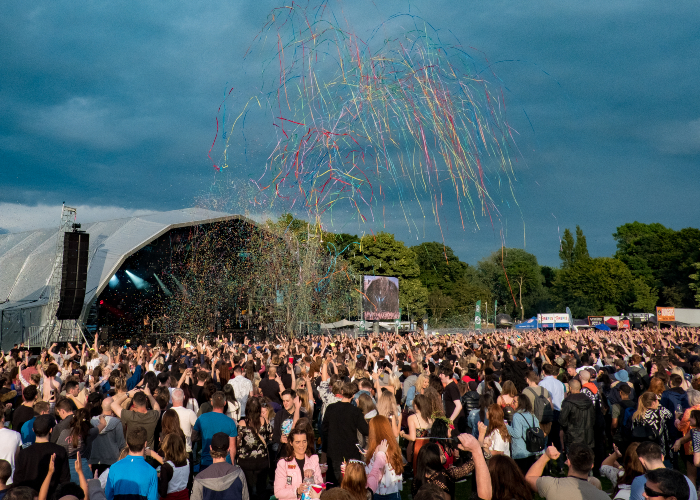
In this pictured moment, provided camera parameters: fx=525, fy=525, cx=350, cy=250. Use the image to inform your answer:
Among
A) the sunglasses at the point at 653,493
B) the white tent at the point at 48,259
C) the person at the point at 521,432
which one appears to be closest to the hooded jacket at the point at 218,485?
the sunglasses at the point at 653,493

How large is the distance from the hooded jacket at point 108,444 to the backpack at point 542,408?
4623 mm

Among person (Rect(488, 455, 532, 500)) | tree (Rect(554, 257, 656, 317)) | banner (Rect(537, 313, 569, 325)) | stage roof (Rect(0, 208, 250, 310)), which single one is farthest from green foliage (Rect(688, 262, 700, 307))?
person (Rect(488, 455, 532, 500))

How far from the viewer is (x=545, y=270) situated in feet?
260

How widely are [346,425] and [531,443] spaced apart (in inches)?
66.1

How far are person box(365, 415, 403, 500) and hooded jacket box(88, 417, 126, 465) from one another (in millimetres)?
2494

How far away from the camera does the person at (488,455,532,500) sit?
3084 mm

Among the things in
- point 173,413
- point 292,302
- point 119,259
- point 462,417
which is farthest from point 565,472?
point 292,302

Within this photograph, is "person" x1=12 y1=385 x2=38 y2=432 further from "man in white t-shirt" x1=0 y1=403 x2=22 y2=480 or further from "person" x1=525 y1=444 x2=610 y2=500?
"person" x1=525 y1=444 x2=610 y2=500

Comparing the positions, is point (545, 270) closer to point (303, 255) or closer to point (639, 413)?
point (303, 255)

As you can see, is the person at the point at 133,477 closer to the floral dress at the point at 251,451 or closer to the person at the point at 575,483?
the floral dress at the point at 251,451

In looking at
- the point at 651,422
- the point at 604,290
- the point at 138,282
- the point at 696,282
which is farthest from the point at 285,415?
the point at 604,290

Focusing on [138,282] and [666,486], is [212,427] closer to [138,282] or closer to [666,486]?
[666,486]

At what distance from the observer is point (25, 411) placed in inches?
221

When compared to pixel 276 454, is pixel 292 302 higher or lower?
higher
